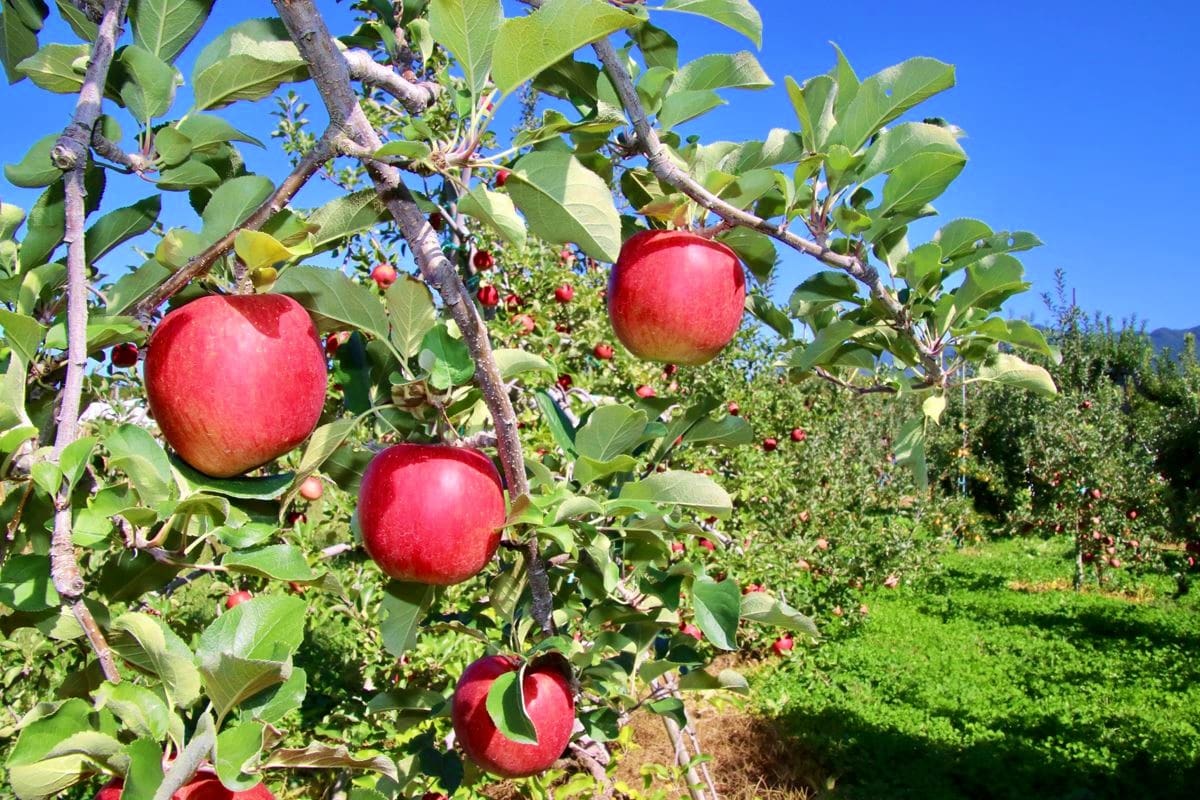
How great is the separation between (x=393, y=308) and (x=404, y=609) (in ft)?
1.08

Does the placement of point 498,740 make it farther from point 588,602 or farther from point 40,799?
point 40,799

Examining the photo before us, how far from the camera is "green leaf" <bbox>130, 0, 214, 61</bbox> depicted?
71 cm

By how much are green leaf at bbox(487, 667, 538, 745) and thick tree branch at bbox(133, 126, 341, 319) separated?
0.47 m

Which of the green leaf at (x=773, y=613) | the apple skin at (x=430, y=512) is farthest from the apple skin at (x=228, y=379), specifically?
the green leaf at (x=773, y=613)

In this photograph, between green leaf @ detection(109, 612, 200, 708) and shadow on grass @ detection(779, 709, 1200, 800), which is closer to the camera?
green leaf @ detection(109, 612, 200, 708)

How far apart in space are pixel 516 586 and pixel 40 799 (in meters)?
0.50

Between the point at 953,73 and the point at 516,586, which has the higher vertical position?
the point at 953,73

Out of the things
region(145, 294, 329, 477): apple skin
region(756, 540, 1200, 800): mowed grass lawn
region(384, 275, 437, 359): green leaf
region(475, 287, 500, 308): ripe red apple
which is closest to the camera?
region(145, 294, 329, 477): apple skin

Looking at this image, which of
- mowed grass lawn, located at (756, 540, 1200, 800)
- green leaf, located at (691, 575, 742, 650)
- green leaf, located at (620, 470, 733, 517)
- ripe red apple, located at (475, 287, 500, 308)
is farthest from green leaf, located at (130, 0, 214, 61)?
mowed grass lawn, located at (756, 540, 1200, 800)

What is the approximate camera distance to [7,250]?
72 centimetres

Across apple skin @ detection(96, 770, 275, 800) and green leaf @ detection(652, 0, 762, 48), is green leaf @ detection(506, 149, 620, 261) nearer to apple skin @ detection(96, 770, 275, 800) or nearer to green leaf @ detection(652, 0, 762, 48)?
green leaf @ detection(652, 0, 762, 48)

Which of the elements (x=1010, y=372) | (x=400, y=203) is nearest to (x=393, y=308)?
(x=400, y=203)

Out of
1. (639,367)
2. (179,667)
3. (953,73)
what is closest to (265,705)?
(179,667)

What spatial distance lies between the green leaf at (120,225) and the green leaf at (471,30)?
33 cm
